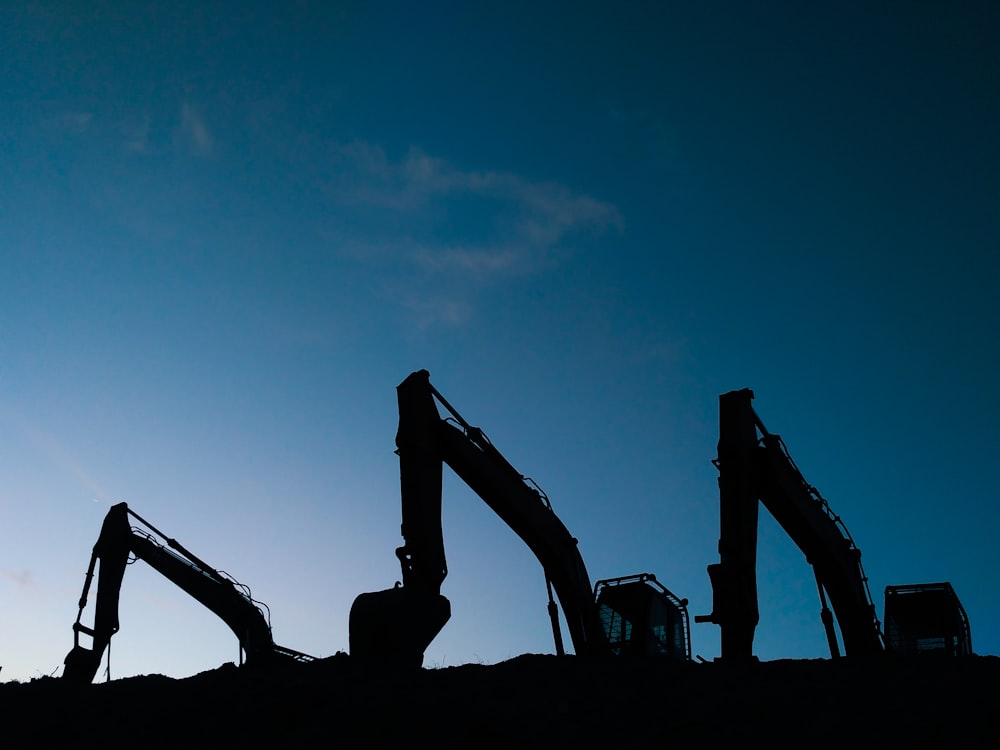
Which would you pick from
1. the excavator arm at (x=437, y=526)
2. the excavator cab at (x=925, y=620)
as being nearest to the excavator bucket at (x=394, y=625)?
the excavator arm at (x=437, y=526)

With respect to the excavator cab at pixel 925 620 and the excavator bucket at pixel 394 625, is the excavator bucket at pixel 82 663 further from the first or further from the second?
the excavator cab at pixel 925 620

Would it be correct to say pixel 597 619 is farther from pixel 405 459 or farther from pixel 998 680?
pixel 998 680

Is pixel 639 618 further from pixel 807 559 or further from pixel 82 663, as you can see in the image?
pixel 82 663

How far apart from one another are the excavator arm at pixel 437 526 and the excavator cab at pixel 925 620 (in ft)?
29.4

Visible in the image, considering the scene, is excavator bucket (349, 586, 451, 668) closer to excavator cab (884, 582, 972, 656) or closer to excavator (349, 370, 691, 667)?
excavator (349, 370, 691, 667)

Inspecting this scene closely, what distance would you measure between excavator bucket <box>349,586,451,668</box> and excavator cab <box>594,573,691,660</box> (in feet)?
21.6

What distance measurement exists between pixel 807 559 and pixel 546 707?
40.7 feet

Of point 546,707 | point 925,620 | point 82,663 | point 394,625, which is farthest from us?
point 82,663

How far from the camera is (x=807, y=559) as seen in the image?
23484mm

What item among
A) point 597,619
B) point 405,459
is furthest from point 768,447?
point 405,459

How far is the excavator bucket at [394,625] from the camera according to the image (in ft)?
57.0

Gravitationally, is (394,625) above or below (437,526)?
below

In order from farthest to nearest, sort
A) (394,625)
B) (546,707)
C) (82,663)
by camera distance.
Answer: (82,663), (394,625), (546,707)

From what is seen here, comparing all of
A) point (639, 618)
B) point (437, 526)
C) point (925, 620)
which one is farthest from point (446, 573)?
point (925, 620)
